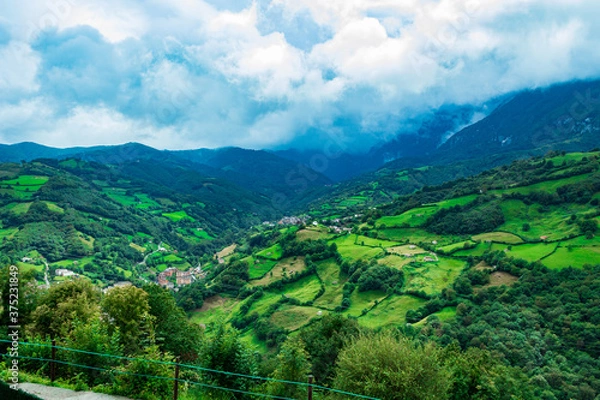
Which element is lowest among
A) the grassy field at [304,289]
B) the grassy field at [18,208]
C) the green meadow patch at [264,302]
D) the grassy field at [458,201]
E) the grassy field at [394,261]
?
the green meadow patch at [264,302]

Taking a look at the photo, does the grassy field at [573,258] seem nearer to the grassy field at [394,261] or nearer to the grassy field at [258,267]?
the grassy field at [394,261]

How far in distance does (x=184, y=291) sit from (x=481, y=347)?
81409mm

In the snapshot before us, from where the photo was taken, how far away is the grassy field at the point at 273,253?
12343 centimetres

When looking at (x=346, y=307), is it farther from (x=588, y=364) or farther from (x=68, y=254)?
(x=68, y=254)

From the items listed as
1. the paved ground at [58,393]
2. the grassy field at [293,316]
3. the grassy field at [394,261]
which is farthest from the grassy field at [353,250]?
the paved ground at [58,393]

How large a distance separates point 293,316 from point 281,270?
30242 mm

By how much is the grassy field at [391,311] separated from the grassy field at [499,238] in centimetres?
3131

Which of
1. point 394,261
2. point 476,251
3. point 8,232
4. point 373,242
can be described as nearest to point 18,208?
point 8,232

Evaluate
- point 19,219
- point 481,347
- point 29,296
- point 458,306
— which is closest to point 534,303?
point 458,306

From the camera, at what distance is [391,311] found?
77.0 m

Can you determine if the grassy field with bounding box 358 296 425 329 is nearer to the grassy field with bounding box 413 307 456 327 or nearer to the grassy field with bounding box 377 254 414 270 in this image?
the grassy field with bounding box 413 307 456 327

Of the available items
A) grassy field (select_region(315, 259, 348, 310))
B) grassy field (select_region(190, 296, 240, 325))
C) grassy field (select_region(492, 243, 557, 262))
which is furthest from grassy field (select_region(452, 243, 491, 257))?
grassy field (select_region(190, 296, 240, 325))

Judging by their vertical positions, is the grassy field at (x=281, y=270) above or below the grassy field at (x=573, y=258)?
below

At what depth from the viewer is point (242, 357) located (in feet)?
67.8
